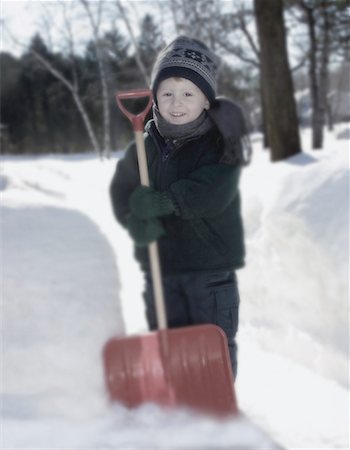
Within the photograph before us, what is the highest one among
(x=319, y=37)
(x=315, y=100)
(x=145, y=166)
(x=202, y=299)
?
(x=319, y=37)

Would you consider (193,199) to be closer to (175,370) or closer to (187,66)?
(187,66)

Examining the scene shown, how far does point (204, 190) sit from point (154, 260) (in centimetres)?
31

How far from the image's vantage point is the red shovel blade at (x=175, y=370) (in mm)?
1778

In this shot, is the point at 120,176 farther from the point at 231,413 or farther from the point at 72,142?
the point at 72,142

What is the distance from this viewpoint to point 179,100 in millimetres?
1553

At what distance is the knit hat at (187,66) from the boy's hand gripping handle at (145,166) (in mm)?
69

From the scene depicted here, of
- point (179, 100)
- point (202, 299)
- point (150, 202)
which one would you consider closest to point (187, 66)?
point (179, 100)

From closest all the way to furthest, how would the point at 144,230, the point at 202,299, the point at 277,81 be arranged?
the point at 144,230 → the point at 202,299 → the point at 277,81

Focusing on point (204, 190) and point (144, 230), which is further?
point (144, 230)

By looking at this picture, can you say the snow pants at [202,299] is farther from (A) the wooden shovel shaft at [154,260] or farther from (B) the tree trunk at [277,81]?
(B) the tree trunk at [277,81]

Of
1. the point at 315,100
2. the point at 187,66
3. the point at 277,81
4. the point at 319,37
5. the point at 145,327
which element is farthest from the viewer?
the point at 319,37

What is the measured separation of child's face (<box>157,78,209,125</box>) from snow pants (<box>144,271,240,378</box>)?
0.55 m

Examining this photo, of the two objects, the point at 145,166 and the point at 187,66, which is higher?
the point at 187,66

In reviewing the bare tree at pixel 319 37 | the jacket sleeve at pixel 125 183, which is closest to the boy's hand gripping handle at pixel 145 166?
the jacket sleeve at pixel 125 183
